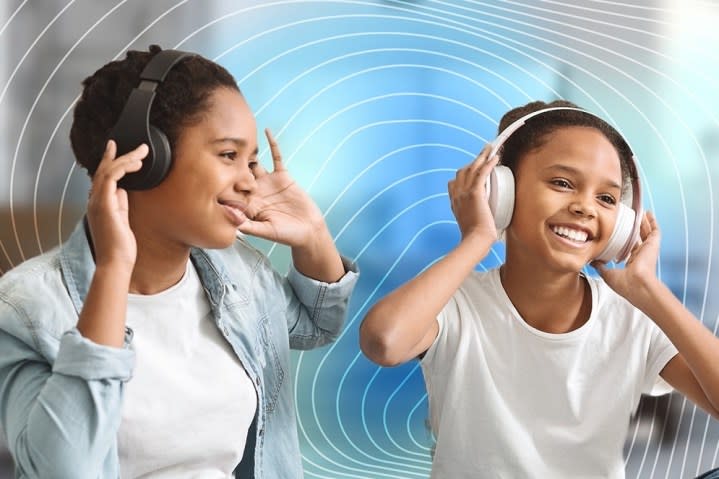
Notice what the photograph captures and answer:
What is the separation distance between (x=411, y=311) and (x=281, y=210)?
0.31m

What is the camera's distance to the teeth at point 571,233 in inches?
62.2

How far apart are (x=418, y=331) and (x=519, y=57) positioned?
2.62 feet

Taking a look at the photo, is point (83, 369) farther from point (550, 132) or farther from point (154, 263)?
point (550, 132)

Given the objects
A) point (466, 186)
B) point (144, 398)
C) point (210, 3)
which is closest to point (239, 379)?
point (144, 398)

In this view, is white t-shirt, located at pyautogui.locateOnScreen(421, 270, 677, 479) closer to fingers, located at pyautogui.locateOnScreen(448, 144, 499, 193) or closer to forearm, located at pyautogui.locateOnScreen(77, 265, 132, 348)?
fingers, located at pyautogui.locateOnScreen(448, 144, 499, 193)

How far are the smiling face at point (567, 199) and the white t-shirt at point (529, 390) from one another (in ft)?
0.47

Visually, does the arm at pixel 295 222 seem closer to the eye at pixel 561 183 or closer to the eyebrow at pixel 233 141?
the eyebrow at pixel 233 141

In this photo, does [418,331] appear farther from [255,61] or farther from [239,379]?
[255,61]

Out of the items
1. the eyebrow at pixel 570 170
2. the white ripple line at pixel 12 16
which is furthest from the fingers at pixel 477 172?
Answer: the white ripple line at pixel 12 16

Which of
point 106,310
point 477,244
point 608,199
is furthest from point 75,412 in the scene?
point 608,199

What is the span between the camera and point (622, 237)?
160 cm

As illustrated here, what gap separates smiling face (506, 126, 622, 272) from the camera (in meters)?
1.57

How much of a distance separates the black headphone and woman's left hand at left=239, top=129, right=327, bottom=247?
0.24 metres

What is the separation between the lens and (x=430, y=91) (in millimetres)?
1990
